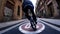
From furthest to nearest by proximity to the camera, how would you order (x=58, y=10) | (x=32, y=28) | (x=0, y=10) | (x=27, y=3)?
(x=58, y=10), (x=0, y=10), (x=32, y=28), (x=27, y=3)

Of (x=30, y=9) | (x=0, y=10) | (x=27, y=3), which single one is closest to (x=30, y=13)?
(x=30, y=9)

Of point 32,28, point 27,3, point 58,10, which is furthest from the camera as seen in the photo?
point 58,10

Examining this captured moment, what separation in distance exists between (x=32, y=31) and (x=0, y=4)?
731 centimetres

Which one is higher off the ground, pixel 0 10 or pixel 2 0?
pixel 2 0

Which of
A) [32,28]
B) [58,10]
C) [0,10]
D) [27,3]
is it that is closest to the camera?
[27,3]

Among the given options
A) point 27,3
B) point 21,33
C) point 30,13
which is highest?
point 27,3

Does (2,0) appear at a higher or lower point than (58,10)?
higher

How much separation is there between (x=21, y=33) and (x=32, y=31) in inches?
15.7

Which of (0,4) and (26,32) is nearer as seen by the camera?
(26,32)

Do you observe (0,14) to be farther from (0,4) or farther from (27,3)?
(27,3)

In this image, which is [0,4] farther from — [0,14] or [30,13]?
[30,13]

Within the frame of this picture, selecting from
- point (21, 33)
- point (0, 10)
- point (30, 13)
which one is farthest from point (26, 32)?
point (0, 10)

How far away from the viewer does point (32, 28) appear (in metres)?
3.86

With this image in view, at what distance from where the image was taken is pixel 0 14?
10.1m
